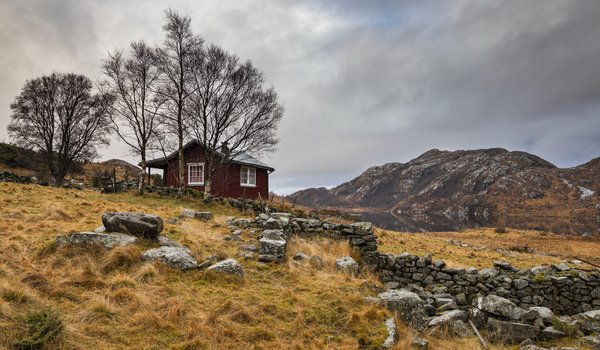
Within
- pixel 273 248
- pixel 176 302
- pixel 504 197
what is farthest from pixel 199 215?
pixel 504 197

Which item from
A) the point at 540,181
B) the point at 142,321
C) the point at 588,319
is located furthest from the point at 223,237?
the point at 540,181

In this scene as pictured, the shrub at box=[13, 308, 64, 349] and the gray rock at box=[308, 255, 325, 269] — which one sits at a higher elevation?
the shrub at box=[13, 308, 64, 349]

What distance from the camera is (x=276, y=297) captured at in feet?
25.1

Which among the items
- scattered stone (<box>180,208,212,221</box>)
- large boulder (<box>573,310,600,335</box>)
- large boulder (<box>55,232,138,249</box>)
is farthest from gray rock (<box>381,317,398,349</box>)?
scattered stone (<box>180,208,212,221</box>)

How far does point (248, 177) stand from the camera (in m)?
31.4

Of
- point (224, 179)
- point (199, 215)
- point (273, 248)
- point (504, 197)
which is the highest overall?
point (504, 197)

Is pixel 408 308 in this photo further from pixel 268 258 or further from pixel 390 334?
pixel 268 258

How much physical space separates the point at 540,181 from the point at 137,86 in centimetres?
14651

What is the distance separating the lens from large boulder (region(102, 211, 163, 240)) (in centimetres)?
951

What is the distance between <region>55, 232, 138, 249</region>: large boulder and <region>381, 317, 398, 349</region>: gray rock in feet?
21.8

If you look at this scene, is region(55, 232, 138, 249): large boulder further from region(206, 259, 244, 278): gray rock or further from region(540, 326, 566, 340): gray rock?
region(540, 326, 566, 340): gray rock

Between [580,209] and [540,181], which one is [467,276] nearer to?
[580,209]

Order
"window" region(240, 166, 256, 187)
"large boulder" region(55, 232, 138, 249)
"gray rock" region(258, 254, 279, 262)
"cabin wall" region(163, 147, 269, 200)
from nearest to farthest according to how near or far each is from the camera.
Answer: "large boulder" region(55, 232, 138, 249) → "gray rock" region(258, 254, 279, 262) → "cabin wall" region(163, 147, 269, 200) → "window" region(240, 166, 256, 187)

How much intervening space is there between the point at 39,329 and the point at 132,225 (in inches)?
213
